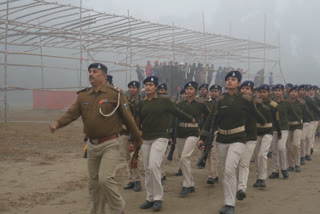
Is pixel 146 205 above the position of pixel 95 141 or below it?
below

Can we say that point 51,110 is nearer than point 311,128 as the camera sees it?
No

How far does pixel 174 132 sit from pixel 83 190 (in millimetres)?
2082

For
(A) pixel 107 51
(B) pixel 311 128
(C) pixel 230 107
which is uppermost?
(A) pixel 107 51

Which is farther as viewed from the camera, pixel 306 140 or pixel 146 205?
pixel 306 140

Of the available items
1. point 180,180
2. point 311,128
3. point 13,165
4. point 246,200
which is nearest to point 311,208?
point 246,200

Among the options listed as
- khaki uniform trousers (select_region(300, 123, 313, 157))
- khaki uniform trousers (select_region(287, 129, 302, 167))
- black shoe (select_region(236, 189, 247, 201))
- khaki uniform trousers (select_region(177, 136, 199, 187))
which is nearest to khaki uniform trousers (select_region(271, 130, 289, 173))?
khaki uniform trousers (select_region(287, 129, 302, 167))

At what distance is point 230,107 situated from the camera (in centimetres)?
505

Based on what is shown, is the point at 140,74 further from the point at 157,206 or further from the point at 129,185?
the point at 157,206

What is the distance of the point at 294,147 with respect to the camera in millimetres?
8242

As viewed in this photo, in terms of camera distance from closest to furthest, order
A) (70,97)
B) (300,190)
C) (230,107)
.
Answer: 1. (230,107)
2. (300,190)
3. (70,97)

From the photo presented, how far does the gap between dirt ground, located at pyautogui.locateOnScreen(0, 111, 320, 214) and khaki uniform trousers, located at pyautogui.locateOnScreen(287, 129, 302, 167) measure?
0.34 meters

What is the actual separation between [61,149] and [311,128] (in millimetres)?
7336

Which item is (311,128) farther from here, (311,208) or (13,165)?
(13,165)

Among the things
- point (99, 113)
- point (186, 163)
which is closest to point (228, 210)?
point (186, 163)
